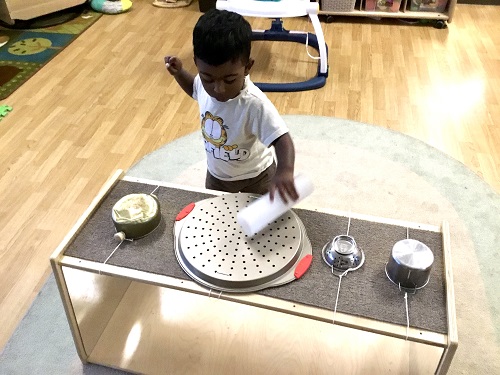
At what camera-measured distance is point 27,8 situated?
263cm

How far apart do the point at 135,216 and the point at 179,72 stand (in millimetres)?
363

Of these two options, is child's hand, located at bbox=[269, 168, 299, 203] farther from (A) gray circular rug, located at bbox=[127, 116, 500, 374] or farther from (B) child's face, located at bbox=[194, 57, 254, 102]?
(A) gray circular rug, located at bbox=[127, 116, 500, 374]

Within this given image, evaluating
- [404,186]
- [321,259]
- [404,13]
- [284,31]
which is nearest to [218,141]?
[321,259]

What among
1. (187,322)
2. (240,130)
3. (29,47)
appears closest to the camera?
(240,130)

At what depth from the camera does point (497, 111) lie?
2.02 meters

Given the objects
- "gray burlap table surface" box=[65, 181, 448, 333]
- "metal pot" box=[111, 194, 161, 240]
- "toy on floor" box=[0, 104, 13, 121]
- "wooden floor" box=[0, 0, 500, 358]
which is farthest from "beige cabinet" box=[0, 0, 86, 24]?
"metal pot" box=[111, 194, 161, 240]

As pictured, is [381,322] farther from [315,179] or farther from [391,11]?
[391,11]

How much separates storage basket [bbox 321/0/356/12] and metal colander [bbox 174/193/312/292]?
6.75 ft

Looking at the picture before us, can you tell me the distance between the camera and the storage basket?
2.70 m

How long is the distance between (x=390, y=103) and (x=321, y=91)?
30 centimetres

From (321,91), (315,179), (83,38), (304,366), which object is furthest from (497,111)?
(83,38)

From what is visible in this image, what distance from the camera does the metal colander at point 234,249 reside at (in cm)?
85

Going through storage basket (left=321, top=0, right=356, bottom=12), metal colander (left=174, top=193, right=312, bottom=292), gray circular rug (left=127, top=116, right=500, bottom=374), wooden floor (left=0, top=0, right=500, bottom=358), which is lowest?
wooden floor (left=0, top=0, right=500, bottom=358)

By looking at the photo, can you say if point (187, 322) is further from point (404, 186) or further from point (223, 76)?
point (404, 186)
